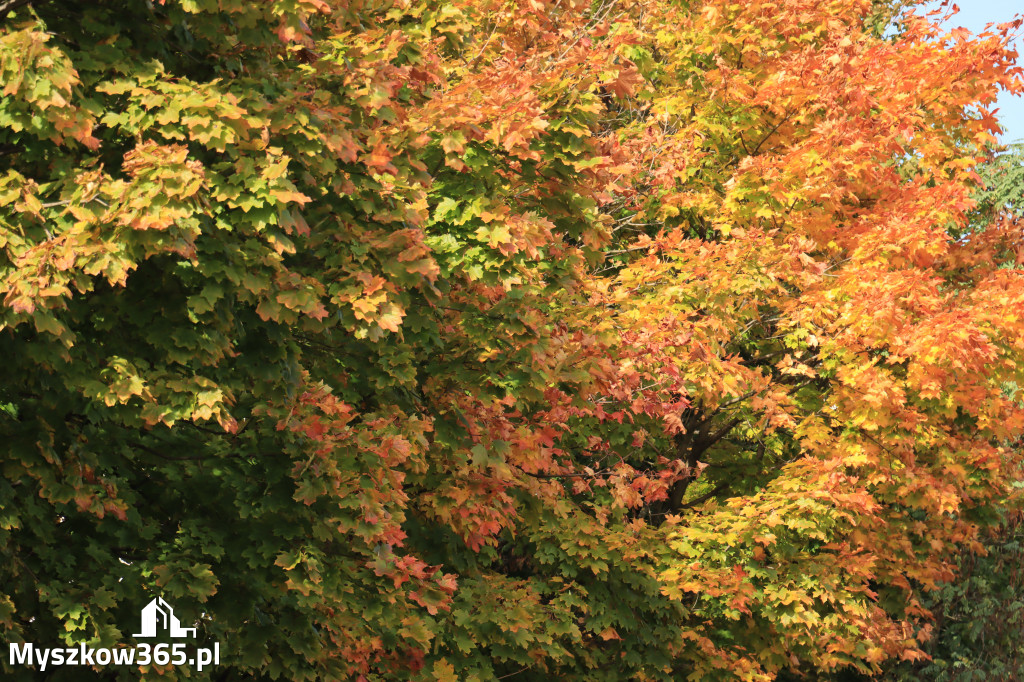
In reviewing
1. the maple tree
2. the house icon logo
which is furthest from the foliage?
the house icon logo

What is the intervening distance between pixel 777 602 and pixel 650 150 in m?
5.93

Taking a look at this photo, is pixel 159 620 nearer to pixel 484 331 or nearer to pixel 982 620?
pixel 484 331

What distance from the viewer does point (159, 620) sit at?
24.5 feet

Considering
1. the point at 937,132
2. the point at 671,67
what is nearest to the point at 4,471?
the point at 671,67

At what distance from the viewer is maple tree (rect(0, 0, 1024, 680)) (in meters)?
6.91

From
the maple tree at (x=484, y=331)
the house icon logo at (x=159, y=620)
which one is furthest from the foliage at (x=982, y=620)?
the house icon logo at (x=159, y=620)

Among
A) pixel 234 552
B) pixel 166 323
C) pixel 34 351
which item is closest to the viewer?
pixel 34 351

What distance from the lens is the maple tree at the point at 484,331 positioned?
6.91 meters

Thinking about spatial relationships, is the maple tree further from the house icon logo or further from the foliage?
the foliage

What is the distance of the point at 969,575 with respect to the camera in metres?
19.6

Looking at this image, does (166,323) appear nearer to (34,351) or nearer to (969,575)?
(34,351)

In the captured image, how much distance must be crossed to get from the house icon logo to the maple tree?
3.5 inches

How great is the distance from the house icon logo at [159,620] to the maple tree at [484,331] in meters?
0.09

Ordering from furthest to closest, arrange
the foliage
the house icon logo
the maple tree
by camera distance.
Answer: the foliage → the house icon logo → the maple tree
